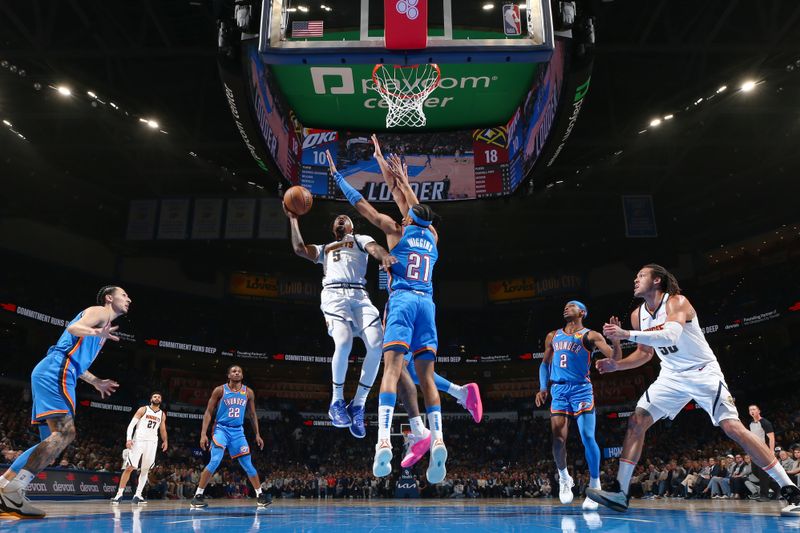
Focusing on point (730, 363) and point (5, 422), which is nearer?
point (5, 422)

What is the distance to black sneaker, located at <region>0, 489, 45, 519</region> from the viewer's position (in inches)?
221

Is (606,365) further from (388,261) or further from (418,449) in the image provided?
(388,261)

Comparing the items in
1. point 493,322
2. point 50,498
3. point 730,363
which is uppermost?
point 493,322

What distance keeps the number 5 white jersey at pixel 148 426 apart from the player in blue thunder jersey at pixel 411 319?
9074 millimetres

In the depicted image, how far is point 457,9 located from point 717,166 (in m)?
17.4

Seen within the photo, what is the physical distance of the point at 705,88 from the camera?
16.3 meters

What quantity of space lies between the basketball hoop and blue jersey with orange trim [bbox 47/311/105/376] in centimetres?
524

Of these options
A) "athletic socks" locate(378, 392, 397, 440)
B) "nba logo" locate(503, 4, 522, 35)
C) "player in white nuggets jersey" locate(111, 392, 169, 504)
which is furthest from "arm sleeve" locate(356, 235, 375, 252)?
"player in white nuggets jersey" locate(111, 392, 169, 504)

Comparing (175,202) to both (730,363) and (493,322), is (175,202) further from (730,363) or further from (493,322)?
(730,363)

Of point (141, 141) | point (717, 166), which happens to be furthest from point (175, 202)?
point (717, 166)

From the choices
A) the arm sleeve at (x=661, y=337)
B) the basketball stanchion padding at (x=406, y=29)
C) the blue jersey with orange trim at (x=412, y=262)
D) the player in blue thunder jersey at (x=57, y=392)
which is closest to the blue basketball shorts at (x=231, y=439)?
the player in blue thunder jersey at (x=57, y=392)

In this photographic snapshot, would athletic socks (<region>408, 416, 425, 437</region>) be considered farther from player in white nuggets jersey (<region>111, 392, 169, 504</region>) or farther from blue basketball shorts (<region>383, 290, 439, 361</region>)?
player in white nuggets jersey (<region>111, 392, 169, 504</region>)

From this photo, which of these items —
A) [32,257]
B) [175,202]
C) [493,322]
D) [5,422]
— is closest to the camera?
[175,202]

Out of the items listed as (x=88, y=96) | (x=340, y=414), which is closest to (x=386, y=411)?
(x=340, y=414)
